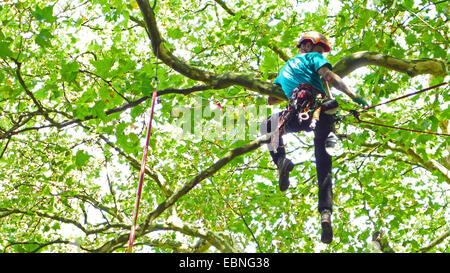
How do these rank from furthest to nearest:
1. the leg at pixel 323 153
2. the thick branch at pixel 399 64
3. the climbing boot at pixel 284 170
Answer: the thick branch at pixel 399 64
the climbing boot at pixel 284 170
the leg at pixel 323 153

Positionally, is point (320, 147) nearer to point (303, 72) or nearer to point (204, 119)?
point (303, 72)

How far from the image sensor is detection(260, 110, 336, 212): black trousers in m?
3.65

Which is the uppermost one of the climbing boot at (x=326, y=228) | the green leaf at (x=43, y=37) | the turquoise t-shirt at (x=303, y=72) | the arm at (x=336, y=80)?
the green leaf at (x=43, y=37)

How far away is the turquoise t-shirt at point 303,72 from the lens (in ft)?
12.7

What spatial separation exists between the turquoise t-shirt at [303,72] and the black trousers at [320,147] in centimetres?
28

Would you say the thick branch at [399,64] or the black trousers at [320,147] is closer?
the black trousers at [320,147]

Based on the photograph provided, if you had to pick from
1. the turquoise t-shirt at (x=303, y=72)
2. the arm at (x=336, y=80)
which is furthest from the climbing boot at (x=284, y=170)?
the arm at (x=336, y=80)

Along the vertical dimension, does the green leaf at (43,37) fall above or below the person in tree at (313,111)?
above

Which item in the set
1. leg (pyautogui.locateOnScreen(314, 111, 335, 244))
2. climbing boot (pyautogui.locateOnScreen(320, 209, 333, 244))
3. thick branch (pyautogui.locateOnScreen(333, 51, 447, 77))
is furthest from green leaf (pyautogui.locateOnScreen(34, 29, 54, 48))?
climbing boot (pyautogui.locateOnScreen(320, 209, 333, 244))

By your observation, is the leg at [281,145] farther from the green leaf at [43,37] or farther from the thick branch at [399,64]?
the green leaf at [43,37]

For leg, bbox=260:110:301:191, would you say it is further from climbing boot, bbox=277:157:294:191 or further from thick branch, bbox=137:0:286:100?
thick branch, bbox=137:0:286:100

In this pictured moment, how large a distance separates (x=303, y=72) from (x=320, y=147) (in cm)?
74
